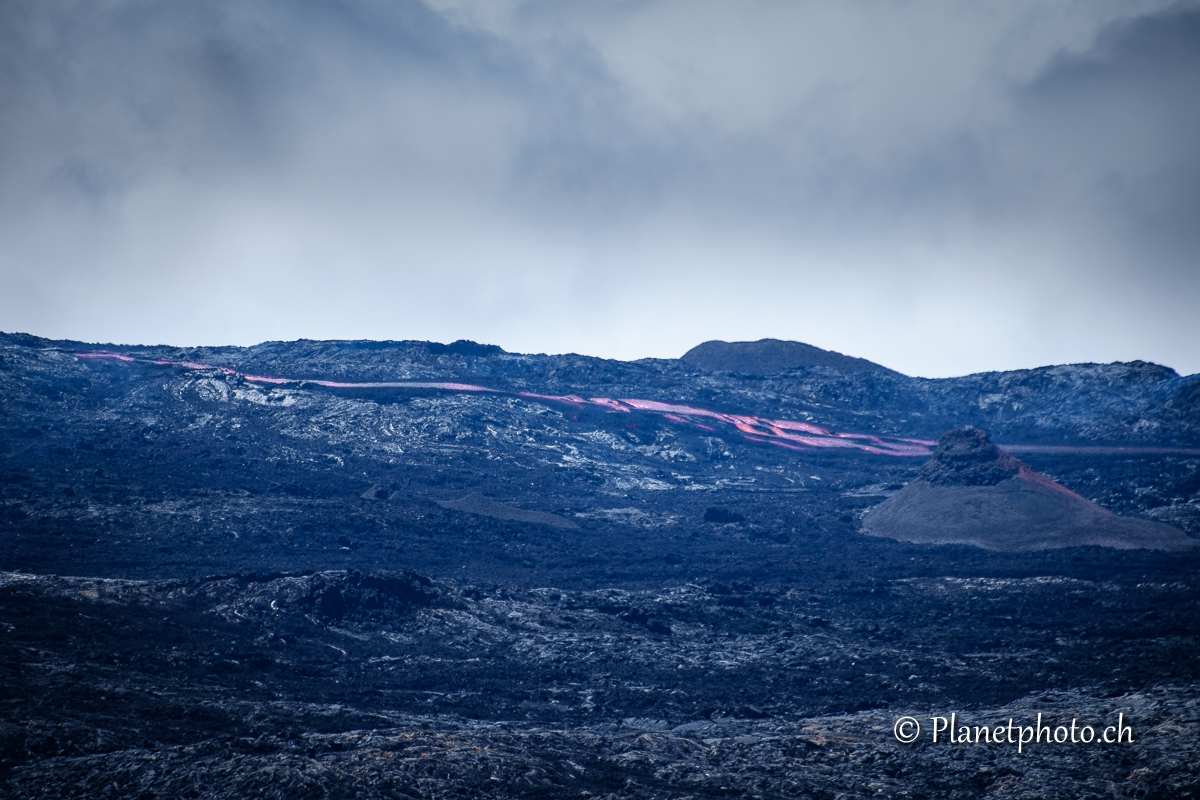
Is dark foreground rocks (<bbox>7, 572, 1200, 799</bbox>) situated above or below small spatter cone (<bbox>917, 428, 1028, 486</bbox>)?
below

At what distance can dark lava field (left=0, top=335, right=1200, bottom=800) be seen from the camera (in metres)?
16.2

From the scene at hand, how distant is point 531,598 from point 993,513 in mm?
22831

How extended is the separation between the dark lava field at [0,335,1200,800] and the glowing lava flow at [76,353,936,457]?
1.31ft

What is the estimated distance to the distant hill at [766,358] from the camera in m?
85.6

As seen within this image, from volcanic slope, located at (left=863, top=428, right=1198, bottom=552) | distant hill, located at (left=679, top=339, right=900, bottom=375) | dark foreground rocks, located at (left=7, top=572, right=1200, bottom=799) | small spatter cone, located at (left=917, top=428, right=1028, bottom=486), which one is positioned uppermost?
distant hill, located at (left=679, top=339, right=900, bottom=375)

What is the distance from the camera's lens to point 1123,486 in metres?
48.3

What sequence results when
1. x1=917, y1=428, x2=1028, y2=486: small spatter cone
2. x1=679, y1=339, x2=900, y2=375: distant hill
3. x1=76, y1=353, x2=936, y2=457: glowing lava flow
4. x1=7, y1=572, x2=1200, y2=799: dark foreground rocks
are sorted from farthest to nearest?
x1=679, y1=339, x2=900, y2=375: distant hill, x1=76, y1=353, x2=936, y2=457: glowing lava flow, x1=917, y1=428, x2=1028, y2=486: small spatter cone, x1=7, y1=572, x2=1200, y2=799: dark foreground rocks

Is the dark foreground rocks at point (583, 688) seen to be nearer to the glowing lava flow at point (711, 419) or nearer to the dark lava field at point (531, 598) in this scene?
the dark lava field at point (531, 598)

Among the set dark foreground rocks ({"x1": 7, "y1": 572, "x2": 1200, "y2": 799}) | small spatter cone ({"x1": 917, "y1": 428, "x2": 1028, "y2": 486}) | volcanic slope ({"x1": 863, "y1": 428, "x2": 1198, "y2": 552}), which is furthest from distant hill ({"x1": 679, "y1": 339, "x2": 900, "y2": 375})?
dark foreground rocks ({"x1": 7, "y1": 572, "x2": 1200, "y2": 799})

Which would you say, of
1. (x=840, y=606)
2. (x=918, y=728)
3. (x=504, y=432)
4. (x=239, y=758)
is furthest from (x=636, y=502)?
(x=239, y=758)

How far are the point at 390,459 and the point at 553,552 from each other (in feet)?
48.8

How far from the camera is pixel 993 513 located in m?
41.2

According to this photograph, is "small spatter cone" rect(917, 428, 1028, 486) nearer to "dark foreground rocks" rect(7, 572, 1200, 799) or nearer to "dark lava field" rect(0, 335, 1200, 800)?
"dark lava field" rect(0, 335, 1200, 800)

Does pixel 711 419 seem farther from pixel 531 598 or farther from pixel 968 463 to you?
pixel 531 598
